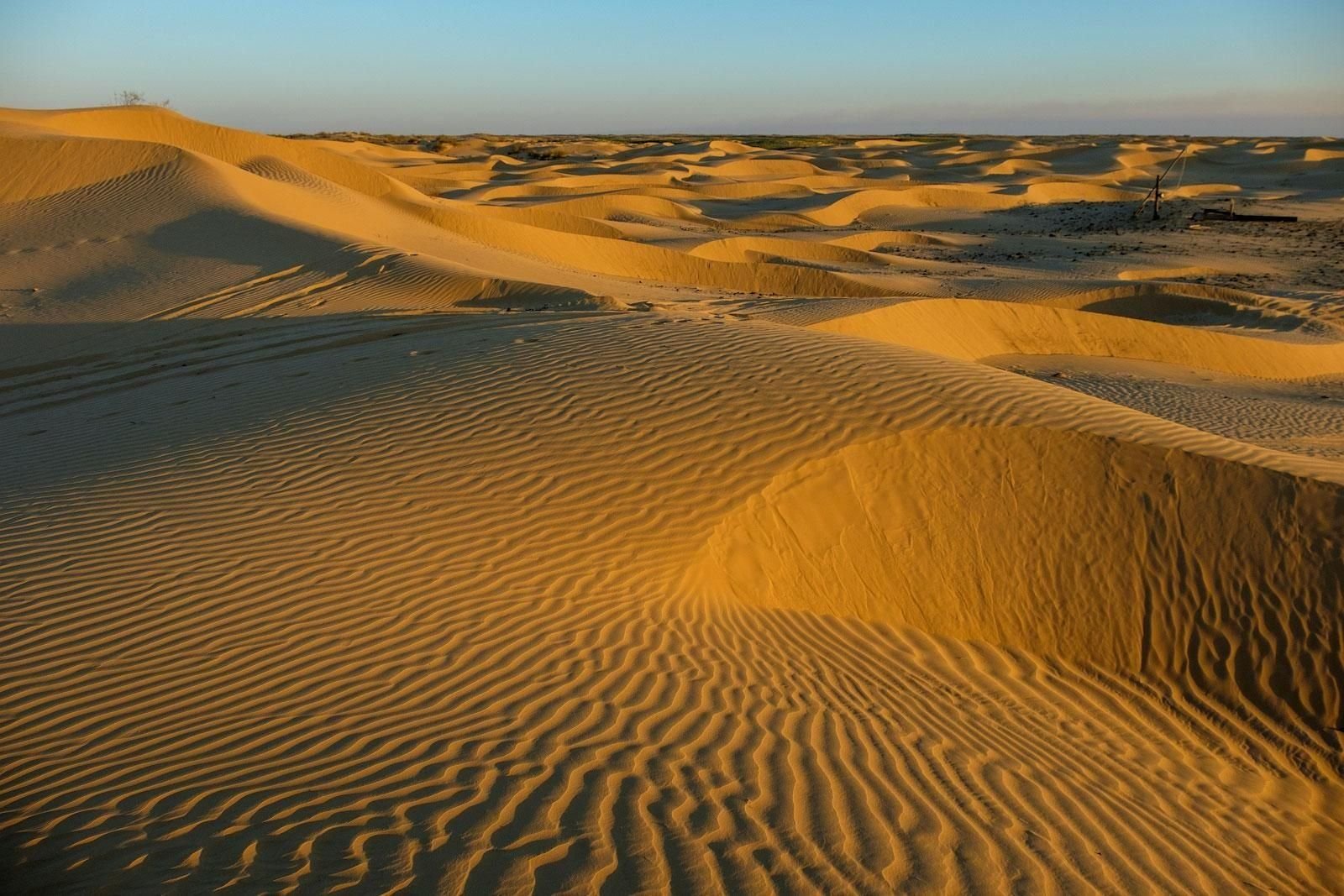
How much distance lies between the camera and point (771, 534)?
6.94 m

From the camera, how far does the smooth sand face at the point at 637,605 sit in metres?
3.97

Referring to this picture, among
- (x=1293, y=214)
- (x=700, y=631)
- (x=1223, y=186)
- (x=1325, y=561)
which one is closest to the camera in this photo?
(x=700, y=631)

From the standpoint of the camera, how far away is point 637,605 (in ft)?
19.6

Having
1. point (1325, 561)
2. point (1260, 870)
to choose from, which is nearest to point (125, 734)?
point (1260, 870)

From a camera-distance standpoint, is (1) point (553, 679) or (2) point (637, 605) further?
(2) point (637, 605)

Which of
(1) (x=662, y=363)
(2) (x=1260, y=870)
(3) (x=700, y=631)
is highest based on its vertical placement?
(1) (x=662, y=363)

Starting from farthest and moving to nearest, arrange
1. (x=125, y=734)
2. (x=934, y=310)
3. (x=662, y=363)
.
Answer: (x=934, y=310) → (x=662, y=363) → (x=125, y=734)

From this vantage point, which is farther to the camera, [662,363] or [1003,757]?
[662,363]

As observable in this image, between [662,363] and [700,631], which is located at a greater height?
[662,363]

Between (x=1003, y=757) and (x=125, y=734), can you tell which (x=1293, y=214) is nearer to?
(x=1003, y=757)

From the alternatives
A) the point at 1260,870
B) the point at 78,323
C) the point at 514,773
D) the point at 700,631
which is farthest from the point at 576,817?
the point at 78,323

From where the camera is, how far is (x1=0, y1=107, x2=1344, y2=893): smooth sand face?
3.97 m

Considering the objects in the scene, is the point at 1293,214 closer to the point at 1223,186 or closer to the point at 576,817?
the point at 1223,186

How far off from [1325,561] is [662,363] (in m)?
5.00
